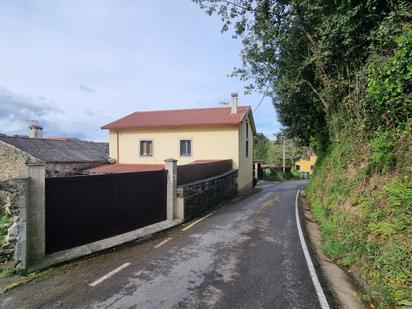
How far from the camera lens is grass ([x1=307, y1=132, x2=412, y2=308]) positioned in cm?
420

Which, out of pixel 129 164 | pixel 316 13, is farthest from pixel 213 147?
pixel 316 13

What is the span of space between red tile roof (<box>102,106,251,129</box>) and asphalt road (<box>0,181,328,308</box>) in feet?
45.3

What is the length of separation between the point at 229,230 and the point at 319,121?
37.8ft

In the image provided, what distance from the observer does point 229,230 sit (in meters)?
8.63

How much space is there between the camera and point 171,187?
32.9 feet

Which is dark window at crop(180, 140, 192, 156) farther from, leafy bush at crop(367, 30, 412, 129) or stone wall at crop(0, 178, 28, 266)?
stone wall at crop(0, 178, 28, 266)

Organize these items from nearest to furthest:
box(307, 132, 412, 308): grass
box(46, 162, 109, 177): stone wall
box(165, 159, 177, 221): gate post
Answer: box(307, 132, 412, 308): grass → box(165, 159, 177, 221): gate post → box(46, 162, 109, 177): stone wall

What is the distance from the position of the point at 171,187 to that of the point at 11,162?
1314 cm

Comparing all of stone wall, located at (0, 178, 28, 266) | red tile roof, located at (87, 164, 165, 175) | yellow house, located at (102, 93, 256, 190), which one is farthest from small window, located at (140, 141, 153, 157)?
stone wall, located at (0, 178, 28, 266)

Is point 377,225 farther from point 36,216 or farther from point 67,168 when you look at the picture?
point 67,168

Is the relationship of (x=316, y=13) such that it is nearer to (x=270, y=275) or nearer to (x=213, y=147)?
(x=270, y=275)

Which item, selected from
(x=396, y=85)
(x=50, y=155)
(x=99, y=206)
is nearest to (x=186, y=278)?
(x=99, y=206)

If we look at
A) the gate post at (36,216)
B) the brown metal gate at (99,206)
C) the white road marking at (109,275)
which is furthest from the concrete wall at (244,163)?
the gate post at (36,216)

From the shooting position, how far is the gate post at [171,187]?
9.91 meters
